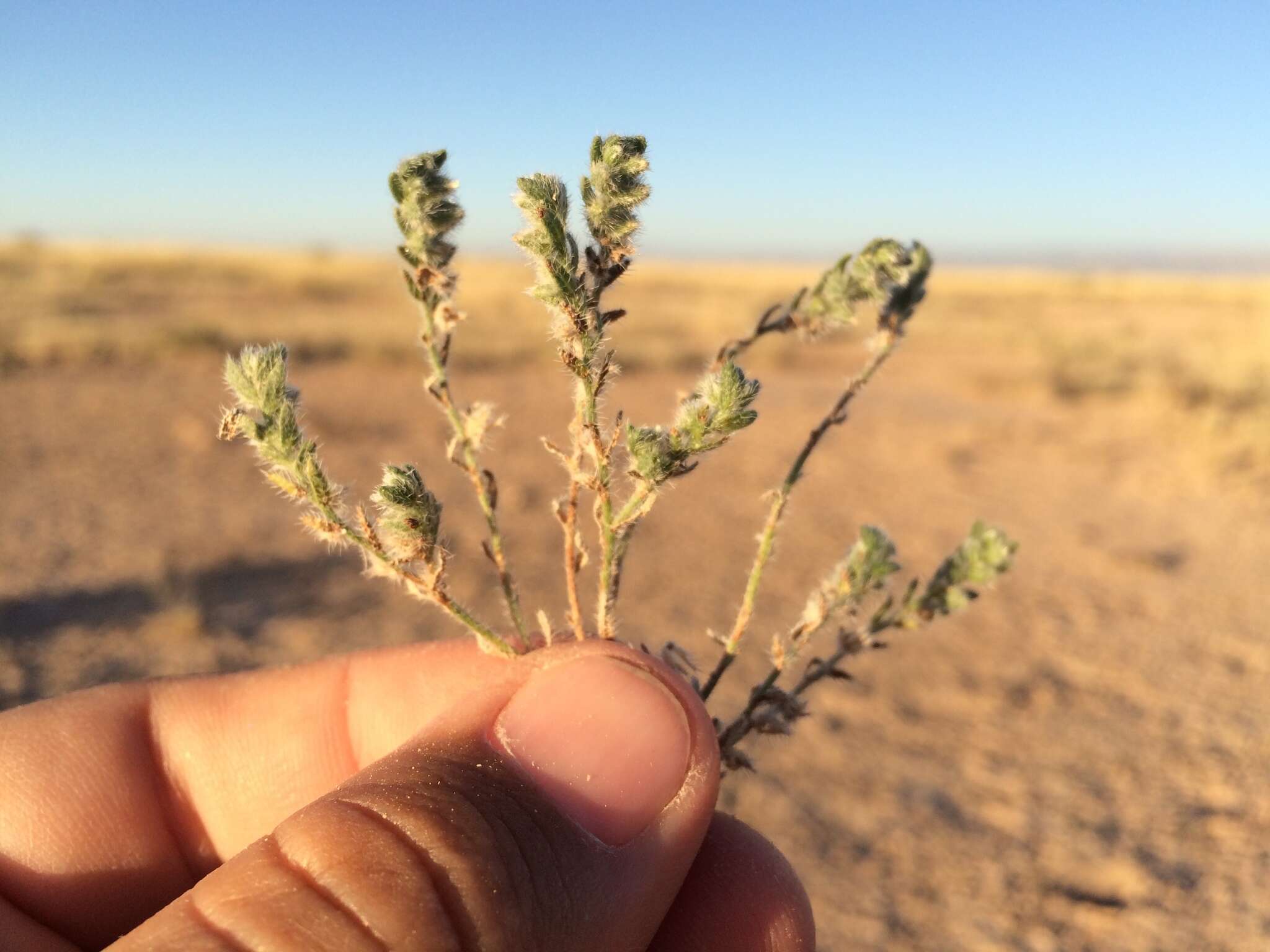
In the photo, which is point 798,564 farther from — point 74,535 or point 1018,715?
point 74,535

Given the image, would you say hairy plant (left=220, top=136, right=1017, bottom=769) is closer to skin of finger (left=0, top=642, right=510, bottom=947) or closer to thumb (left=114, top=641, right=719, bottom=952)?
thumb (left=114, top=641, right=719, bottom=952)

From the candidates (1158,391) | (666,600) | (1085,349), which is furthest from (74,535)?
(1085,349)

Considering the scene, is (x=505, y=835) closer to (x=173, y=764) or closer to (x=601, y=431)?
(x=601, y=431)

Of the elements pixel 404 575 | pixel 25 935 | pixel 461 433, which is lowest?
pixel 25 935

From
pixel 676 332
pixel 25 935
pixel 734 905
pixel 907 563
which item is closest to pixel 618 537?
pixel 734 905

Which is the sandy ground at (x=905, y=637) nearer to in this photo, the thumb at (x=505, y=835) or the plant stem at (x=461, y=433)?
the thumb at (x=505, y=835)

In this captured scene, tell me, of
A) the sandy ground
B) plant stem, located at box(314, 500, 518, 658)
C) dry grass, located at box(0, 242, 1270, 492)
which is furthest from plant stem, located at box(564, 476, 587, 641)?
the sandy ground

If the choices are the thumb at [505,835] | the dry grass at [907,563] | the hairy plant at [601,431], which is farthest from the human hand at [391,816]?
the dry grass at [907,563]
